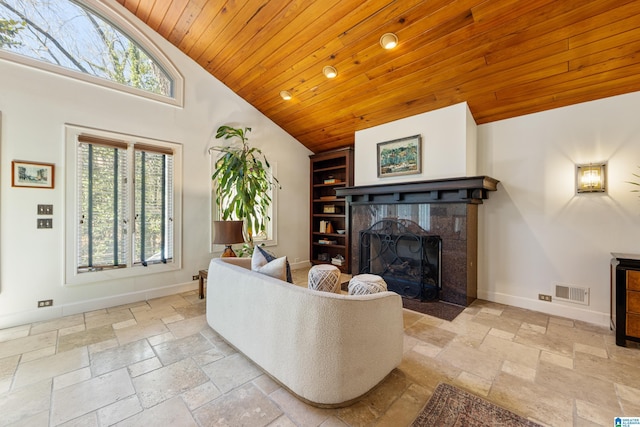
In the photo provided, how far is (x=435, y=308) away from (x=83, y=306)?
435 cm

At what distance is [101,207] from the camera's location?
3.22 metres

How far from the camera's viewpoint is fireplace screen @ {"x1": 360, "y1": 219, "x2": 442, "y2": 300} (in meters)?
3.48

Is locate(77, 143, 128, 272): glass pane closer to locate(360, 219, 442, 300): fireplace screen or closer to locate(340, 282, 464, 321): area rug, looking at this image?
locate(360, 219, 442, 300): fireplace screen

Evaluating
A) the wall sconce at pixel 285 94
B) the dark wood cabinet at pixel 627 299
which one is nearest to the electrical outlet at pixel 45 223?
the wall sconce at pixel 285 94

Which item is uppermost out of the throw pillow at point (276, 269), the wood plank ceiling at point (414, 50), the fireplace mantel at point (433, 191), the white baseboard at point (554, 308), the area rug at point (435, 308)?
the wood plank ceiling at point (414, 50)

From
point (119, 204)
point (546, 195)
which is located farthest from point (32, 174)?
point (546, 195)

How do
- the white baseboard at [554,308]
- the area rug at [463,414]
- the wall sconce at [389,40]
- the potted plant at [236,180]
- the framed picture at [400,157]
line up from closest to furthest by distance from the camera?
the area rug at [463,414]
the wall sconce at [389,40]
the white baseboard at [554,308]
the framed picture at [400,157]
the potted plant at [236,180]

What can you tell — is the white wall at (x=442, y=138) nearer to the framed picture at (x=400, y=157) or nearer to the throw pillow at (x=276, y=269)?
the framed picture at (x=400, y=157)

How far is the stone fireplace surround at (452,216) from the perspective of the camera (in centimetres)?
318

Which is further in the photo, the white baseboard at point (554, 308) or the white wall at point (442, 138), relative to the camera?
the white wall at point (442, 138)

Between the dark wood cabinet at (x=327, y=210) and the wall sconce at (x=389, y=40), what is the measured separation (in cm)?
245

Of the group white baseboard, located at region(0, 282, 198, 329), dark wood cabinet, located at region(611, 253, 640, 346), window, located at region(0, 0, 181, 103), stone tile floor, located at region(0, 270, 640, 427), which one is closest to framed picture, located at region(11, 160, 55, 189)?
window, located at region(0, 0, 181, 103)

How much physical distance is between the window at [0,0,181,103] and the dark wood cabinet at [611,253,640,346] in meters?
5.59

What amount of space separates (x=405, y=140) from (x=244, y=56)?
104 inches
